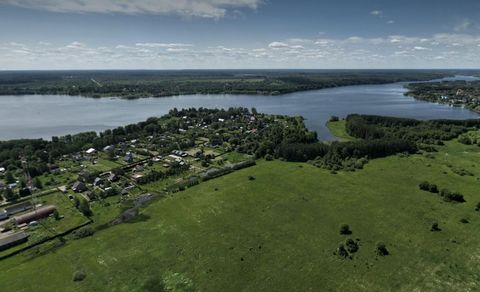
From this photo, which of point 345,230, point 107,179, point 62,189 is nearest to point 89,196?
point 62,189

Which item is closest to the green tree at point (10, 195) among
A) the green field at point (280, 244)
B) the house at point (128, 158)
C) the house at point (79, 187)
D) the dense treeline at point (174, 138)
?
the house at point (79, 187)

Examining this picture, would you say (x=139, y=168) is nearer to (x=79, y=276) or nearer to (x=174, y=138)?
(x=174, y=138)

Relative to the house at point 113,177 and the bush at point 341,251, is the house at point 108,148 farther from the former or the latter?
the bush at point 341,251

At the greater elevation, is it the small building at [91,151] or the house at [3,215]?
the small building at [91,151]

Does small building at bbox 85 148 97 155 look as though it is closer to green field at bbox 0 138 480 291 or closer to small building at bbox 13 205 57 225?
small building at bbox 13 205 57 225

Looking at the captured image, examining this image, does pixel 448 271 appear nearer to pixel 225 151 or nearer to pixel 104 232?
pixel 104 232

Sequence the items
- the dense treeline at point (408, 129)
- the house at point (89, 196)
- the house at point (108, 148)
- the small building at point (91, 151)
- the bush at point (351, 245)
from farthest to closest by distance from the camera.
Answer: the dense treeline at point (408, 129) → the house at point (108, 148) → the small building at point (91, 151) → the house at point (89, 196) → the bush at point (351, 245)

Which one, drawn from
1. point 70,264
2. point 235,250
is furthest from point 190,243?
point 70,264

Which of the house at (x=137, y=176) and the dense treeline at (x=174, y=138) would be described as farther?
the dense treeline at (x=174, y=138)

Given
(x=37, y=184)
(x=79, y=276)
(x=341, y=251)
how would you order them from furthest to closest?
(x=37, y=184), (x=341, y=251), (x=79, y=276)
